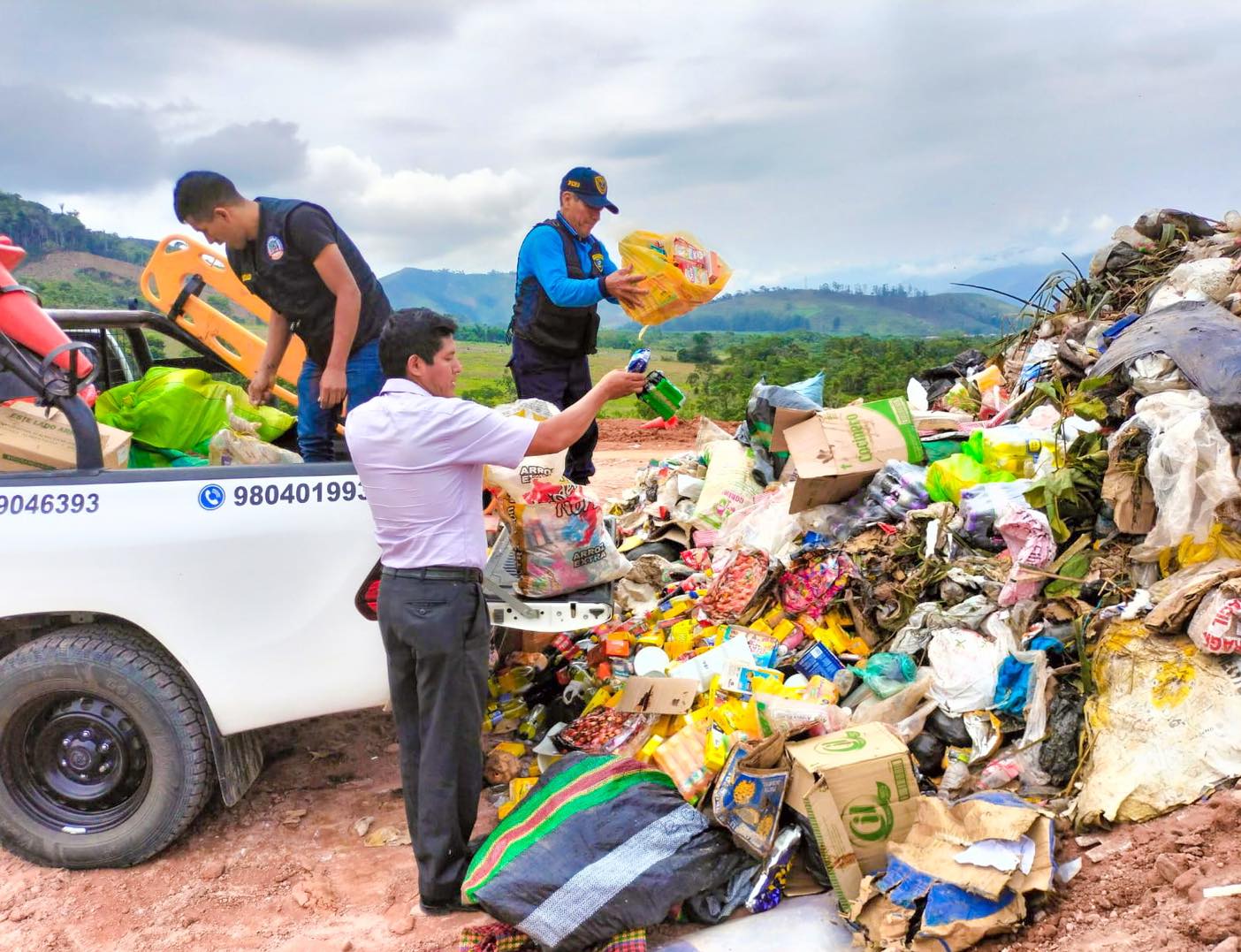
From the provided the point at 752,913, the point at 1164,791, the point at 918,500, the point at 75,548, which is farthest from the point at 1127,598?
the point at 75,548

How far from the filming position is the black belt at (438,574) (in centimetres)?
293

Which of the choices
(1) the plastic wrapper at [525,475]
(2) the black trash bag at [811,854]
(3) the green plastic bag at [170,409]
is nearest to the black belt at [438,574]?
(1) the plastic wrapper at [525,475]

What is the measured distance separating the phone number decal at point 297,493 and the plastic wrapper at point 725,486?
314cm

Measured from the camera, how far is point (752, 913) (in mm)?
2961

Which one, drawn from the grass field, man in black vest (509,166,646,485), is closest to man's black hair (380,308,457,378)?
man in black vest (509,166,646,485)

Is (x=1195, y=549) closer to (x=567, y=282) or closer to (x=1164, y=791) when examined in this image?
(x=1164, y=791)

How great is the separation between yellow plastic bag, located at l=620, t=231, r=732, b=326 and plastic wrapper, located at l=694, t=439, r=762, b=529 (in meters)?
1.97

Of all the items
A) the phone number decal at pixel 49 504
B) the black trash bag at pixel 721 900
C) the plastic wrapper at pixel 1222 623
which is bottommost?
the black trash bag at pixel 721 900

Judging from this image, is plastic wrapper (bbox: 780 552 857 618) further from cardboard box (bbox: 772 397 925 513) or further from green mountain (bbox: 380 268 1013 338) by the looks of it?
green mountain (bbox: 380 268 1013 338)

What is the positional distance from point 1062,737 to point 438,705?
2192 millimetres

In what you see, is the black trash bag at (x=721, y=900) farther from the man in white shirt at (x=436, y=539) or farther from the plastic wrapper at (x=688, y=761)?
the man in white shirt at (x=436, y=539)

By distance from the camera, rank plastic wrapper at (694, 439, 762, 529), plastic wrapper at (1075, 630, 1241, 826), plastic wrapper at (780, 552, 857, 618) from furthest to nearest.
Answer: plastic wrapper at (694, 439, 762, 529)
plastic wrapper at (780, 552, 857, 618)
plastic wrapper at (1075, 630, 1241, 826)

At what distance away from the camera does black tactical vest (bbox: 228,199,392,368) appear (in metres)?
3.96

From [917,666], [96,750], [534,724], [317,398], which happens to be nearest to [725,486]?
[917,666]
